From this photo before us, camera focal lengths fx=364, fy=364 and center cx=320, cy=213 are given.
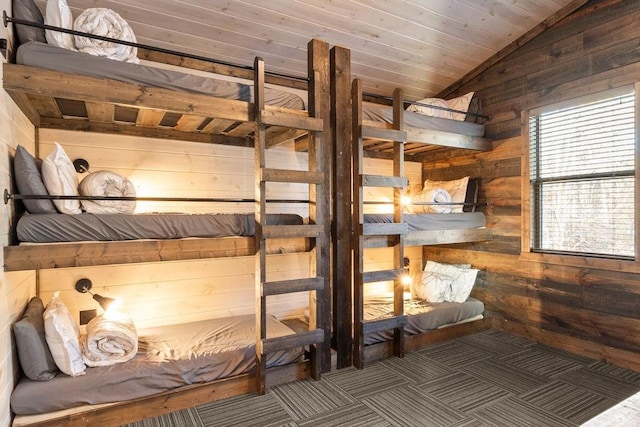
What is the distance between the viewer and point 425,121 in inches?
128

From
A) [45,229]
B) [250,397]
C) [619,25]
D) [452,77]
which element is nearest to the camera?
[45,229]

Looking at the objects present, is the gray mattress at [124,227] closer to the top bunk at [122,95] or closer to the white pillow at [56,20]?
the top bunk at [122,95]

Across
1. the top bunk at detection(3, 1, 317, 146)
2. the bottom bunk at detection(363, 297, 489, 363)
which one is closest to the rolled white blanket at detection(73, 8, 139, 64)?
the top bunk at detection(3, 1, 317, 146)

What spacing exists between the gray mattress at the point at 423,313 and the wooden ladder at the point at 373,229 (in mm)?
128

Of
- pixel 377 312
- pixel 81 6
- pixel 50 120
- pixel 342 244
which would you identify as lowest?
pixel 377 312

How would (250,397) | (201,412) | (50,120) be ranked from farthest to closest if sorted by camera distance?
(50,120), (250,397), (201,412)

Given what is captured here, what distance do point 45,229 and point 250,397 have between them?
1.56 meters

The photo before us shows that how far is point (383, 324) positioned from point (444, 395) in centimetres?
66

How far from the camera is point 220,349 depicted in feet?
7.87

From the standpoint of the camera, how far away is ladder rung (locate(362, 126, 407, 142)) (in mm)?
2838

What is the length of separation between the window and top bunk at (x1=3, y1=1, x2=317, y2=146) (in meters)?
2.26

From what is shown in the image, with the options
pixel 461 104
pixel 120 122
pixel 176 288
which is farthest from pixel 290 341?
pixel 461 104

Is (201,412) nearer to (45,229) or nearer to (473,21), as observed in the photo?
(45,229)

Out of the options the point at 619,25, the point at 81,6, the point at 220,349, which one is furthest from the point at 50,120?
the point at 619,25
